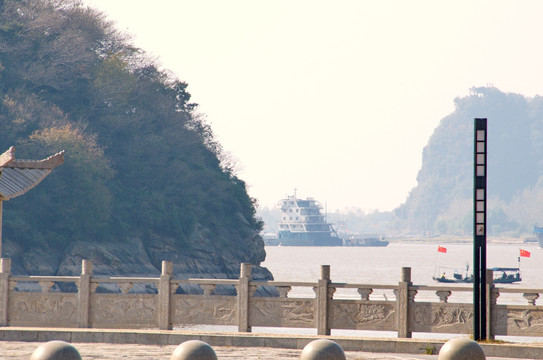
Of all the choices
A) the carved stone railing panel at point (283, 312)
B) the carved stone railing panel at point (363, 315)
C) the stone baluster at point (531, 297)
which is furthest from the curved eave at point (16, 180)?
the stone baluster at point (531, 297)

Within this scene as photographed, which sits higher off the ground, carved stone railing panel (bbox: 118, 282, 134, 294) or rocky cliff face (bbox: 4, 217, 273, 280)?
carved stone railing panel (bbox: 118, 282, 134, 294)

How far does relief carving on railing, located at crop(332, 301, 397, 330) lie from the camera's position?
1855 centimetres

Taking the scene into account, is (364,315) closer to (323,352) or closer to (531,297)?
(531,297)

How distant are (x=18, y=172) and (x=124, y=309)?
3972 millimetres

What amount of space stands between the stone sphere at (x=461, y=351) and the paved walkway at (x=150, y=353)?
145 inches

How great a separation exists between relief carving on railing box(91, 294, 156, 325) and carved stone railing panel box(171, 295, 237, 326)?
539 mm

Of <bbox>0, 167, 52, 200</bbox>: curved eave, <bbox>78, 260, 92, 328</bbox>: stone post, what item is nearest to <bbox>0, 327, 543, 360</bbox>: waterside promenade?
<bbox>78, 260, 92, 328</bbox>: stone post

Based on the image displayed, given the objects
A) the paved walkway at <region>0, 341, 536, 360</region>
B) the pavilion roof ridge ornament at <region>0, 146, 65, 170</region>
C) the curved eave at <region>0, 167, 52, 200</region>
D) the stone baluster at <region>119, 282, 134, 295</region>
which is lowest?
the paved walkway at <region>0, 341, 536, 360</region>

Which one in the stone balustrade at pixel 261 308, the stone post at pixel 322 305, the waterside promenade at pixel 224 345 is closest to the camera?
the waterside promenade at pixel 224 345

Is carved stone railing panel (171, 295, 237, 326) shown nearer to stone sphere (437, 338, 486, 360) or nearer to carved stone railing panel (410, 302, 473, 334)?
carved stone railing panel (410, 302, 473, 334)

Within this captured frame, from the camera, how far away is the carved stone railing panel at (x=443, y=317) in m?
18.3

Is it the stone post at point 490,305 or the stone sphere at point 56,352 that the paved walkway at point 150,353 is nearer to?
the stone post at point 490,305

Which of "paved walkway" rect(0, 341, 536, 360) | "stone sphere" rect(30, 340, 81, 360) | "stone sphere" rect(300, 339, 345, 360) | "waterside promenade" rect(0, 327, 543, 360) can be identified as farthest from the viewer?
"waterside promenade" rect(0, 327, 543, 360)

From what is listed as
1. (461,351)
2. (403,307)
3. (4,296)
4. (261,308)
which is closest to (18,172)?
(4,296)
